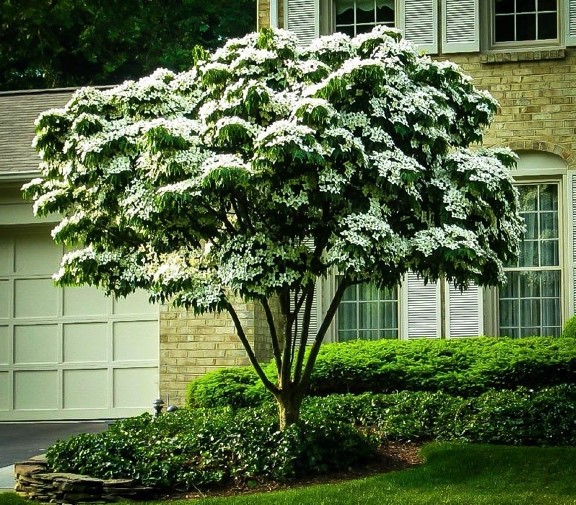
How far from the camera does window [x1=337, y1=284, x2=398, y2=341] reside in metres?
14.1

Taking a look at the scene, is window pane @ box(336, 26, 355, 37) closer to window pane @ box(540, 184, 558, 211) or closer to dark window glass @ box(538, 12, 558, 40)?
dark window glass @ box(538, 12, 558, 40)

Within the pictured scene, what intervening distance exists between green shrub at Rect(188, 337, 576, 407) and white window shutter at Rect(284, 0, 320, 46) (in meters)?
4.13

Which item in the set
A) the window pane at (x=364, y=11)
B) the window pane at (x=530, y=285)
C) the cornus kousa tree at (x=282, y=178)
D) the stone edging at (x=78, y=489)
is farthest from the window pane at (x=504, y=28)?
the stone edging at (x=78, y=489)

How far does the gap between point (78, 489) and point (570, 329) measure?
6.31m

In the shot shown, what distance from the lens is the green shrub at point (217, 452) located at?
9242mm

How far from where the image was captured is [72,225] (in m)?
9.62

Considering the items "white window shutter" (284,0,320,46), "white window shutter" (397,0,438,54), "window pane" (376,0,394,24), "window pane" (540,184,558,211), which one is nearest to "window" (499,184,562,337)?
"window pane" (540,184,558,211)

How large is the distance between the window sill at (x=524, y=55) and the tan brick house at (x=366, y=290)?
0.01 m

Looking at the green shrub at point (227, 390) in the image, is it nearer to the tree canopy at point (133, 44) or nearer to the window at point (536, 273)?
the window at point (536, 273)

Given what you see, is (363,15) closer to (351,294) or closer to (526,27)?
(526,27)

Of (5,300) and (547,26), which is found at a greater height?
(547,26)

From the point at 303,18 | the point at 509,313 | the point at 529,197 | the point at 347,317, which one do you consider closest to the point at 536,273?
the point at 509,313

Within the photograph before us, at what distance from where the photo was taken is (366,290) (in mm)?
14219

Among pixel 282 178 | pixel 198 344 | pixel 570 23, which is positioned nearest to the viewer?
pixel 282 178
